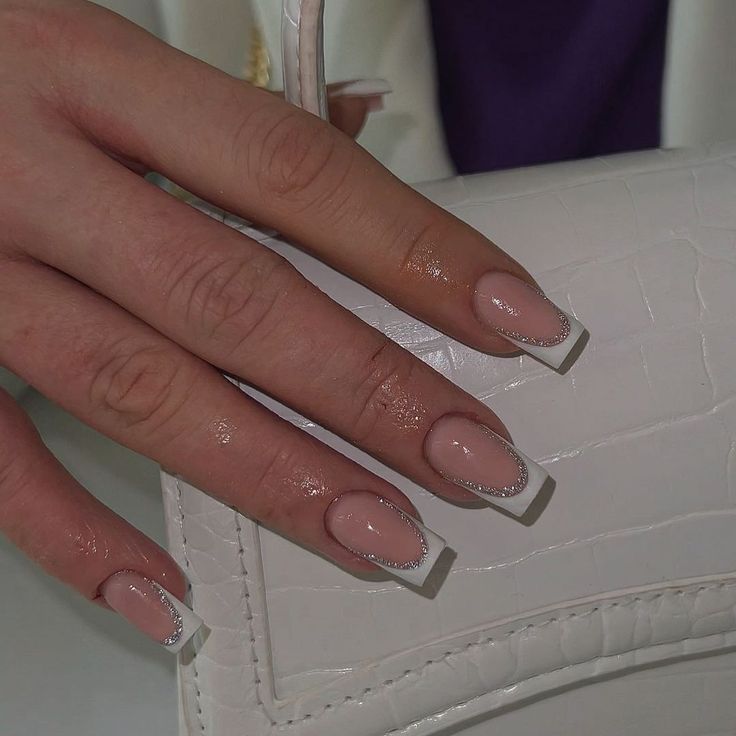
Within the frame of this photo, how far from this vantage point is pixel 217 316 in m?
0.38

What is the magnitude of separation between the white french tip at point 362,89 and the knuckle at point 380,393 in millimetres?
186

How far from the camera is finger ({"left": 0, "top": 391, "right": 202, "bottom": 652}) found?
1.25 ft

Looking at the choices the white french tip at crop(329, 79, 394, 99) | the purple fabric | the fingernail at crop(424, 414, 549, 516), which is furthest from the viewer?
the purple fabric

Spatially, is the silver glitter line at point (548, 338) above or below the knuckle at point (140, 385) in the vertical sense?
above

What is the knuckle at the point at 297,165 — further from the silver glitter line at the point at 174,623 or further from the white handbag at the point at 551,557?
the silver glitter line at the point at 174,623

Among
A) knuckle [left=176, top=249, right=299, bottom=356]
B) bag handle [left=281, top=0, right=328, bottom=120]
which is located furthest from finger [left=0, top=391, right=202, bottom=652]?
bag handle [left=281, top=0, right=328, bottom=120]

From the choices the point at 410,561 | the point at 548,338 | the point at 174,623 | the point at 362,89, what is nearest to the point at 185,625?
the point at 174,623

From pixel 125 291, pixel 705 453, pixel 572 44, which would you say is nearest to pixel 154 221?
pixel 125 291

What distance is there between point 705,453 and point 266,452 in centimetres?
20

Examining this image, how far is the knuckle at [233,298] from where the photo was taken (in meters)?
0.38

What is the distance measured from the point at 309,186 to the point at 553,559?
205mm

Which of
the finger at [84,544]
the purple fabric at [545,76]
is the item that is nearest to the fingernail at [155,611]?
the finger at [84,544]

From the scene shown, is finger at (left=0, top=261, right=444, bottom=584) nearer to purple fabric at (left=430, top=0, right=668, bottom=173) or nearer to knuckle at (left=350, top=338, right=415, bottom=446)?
knuckle at (left=350, top=338, right=415, bottom=446)

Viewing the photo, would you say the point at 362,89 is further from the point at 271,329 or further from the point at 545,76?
the point at 545,76
